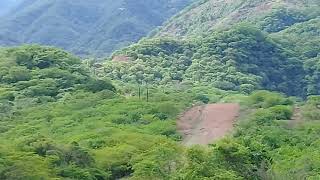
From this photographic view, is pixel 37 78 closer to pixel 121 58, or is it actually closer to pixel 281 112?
pixel 281 112

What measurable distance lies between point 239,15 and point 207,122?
99523mm

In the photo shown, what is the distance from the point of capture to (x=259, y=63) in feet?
378

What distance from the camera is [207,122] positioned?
219 feet

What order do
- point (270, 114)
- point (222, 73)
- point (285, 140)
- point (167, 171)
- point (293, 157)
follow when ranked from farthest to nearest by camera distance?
point (222, 73) → point (270, 114) → point (285, 140) → point (293, 157) → point (167, 171)

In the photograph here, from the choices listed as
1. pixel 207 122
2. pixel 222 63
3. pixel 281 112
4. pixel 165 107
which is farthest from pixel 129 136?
pixel 222 63

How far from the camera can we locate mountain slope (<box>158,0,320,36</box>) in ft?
499

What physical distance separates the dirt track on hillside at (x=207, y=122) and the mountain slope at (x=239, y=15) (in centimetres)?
8104

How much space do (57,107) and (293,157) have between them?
1086 inches

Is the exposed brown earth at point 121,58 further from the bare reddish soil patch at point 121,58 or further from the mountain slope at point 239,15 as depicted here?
the mountain slope at point 239,15

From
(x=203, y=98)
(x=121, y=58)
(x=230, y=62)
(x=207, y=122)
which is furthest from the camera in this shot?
(x=121, y=58)

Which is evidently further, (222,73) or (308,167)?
(222,73)

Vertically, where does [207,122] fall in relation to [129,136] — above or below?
below

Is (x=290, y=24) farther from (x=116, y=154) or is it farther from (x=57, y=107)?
(x=116, y=154)

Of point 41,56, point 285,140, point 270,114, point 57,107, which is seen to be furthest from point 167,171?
point 41,56
